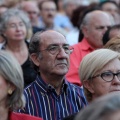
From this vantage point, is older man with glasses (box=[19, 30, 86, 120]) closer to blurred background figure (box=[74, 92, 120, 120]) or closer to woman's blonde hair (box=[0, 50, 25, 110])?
woman's blonde hair (box=[0, 50, 25, 110])

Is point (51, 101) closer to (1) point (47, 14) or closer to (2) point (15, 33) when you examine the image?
(2) point (15, 33)

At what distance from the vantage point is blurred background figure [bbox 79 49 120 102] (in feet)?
14.8

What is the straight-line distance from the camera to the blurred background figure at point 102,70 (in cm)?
452

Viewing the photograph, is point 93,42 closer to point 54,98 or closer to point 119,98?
point 54,98

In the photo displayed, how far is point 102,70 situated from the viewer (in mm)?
4547

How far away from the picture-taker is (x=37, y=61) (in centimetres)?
520

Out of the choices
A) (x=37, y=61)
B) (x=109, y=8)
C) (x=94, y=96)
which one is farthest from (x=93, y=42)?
(x=109, y=8)

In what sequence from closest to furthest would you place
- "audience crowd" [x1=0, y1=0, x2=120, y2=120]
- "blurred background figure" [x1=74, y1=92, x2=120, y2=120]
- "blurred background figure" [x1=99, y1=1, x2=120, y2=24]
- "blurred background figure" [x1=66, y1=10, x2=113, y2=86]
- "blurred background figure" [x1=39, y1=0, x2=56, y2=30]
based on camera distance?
"blurred background figure" [x1=74, y1=92, x2=120, y2=120], "audience crowd" [x1=0, y1=0, x2=120, y2=120], "blurred background figure" [x1=66, y1=10, x2=113, y2=86], "blurred background figure" [x1=99, y1=1, x2=120, y2=24], "blurred background figure" [x1=39, y1=0, x2=56, y2=30]

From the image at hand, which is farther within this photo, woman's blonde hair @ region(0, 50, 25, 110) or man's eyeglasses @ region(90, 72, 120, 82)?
man's eyeglasses @ region(90, 72, 120, 82)

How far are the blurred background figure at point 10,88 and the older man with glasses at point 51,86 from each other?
433 millimetres

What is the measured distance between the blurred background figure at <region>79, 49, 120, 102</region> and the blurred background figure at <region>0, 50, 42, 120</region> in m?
0.60

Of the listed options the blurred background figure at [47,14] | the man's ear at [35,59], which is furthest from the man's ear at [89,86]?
the blurred background figure at [47,14]

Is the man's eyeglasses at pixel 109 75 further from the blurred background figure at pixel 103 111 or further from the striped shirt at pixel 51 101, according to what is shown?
the blurred background figure at pixel 103 111

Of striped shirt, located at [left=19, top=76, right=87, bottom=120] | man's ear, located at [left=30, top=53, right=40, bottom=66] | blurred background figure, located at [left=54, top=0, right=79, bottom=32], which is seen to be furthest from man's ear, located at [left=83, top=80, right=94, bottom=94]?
blurred background figure, located at [left=54, top=0, right=79, bottom=32]
